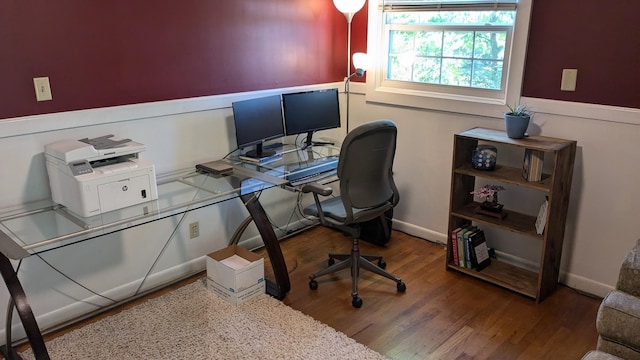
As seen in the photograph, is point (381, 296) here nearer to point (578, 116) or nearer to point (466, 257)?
point (466, 257)

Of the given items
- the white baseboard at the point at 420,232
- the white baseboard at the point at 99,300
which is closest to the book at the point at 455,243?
the white baseboard at the point at 420,232

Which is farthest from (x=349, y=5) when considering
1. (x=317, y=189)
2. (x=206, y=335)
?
(x=206, y=335)

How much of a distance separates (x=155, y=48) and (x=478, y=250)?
7.47 feet

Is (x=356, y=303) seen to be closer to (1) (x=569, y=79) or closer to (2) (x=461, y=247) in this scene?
(2) (x=461, y=247)

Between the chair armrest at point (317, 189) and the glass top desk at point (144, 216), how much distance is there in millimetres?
101

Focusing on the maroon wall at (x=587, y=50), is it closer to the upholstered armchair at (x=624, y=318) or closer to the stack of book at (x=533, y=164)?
the stack of book at (x=533, y=164)

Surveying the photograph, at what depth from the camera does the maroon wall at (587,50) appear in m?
2.60

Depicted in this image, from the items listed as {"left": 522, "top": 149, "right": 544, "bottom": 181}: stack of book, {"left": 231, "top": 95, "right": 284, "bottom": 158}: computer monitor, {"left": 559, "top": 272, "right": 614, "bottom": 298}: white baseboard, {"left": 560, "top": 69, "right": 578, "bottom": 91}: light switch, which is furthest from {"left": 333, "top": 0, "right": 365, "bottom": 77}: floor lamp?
{"left": 559, "top": 272, "right": 614, "bottom": 298}: white baseboard

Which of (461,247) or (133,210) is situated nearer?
(133,210)

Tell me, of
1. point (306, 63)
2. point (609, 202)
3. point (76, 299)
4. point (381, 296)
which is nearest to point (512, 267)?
point (609, 202)

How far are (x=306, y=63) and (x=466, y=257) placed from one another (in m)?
1.74

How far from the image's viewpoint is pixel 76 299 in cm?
273

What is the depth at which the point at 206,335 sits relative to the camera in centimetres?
257

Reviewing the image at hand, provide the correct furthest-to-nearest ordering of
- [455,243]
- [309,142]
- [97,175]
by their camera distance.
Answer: [309,142] → [455,243] → [97,175]
